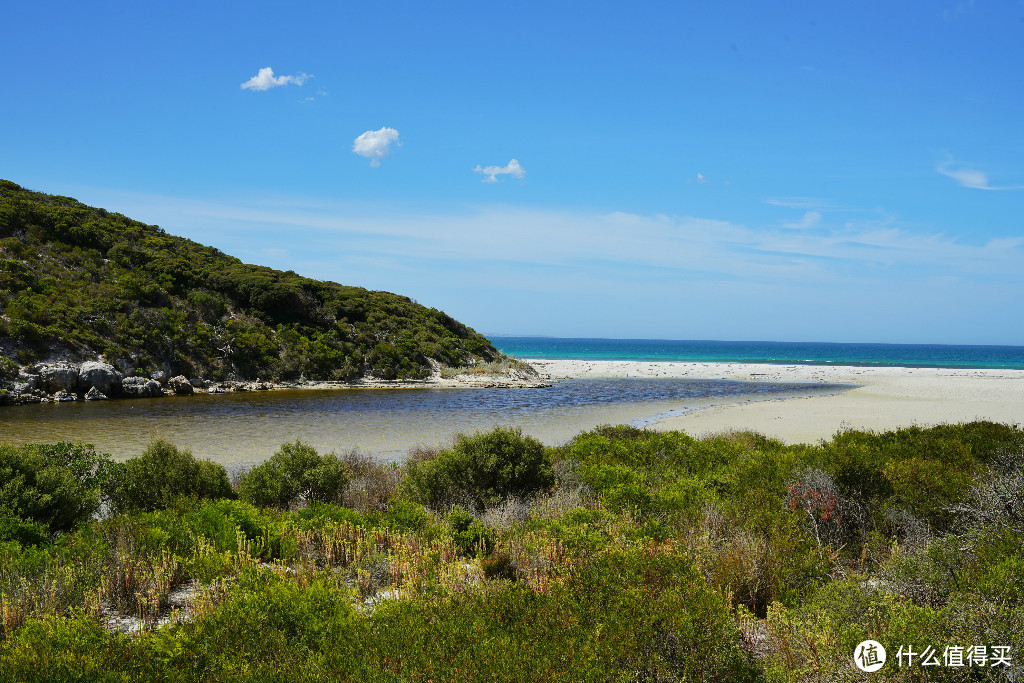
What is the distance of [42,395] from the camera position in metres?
28.3

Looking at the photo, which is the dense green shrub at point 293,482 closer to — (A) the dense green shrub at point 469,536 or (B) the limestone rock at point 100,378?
(A) the dense green shrub at point 469,536

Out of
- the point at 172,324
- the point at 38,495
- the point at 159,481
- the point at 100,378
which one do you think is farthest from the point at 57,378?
the point at 38,495

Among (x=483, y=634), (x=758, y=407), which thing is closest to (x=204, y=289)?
(x=758, y=407)

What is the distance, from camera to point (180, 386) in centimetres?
3322

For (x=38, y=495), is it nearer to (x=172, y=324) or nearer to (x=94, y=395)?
(x=94, y=395)

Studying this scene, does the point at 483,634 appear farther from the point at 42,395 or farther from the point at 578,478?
the point at 42,395

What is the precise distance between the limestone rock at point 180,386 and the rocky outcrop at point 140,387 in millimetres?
1084

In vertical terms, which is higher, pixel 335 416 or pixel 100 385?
pixel 100 385

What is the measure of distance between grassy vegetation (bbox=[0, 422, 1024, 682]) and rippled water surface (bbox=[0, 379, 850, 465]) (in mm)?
7180

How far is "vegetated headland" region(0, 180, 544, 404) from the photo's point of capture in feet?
102

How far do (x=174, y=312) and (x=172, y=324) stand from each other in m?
1.46

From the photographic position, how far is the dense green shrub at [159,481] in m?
8.74

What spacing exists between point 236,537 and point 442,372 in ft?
132

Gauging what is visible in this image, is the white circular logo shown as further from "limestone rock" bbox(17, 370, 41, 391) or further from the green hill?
the green hill
